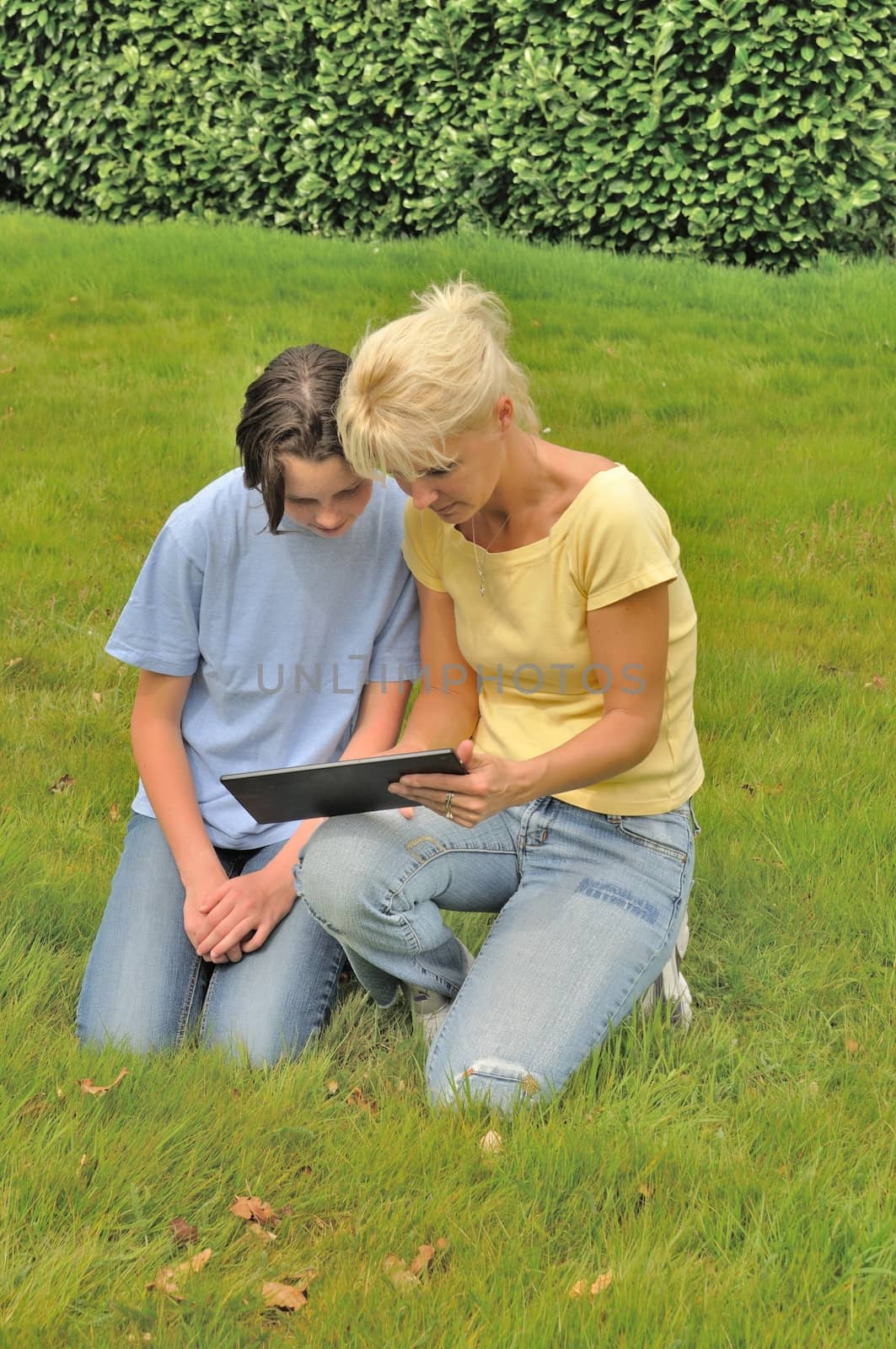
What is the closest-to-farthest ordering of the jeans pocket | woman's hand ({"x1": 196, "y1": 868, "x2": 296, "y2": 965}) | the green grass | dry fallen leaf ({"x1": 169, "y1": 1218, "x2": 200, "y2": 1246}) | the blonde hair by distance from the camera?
the green grass < dry fallen leaf ({"x1": 169, "y1": 1218, "x2": 200, "y2": 1246}) < the blonde hair < the jeans pocket < woman's hand ({"x1": 196, "y1": 868, "x2": 296, "y2": 965})

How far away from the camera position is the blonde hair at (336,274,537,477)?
2.71 meters

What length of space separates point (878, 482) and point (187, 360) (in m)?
3.60

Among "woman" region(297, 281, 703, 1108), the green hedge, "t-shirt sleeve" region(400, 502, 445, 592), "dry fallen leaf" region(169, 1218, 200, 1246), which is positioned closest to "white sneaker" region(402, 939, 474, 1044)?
"woman" region(297, 281, 703, 1108)

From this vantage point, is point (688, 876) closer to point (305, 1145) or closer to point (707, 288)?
point (305, 1145)

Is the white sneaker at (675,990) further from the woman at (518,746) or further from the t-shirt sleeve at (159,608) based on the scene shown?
the t-shirt sleeve at (159,608)

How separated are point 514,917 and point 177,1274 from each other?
3.31 feet

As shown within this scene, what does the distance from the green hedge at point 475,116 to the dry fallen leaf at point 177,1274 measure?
7590 mm

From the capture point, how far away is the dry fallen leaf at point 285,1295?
7.66ft

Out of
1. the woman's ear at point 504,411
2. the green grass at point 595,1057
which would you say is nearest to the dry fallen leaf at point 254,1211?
the green grass at point 595,1057

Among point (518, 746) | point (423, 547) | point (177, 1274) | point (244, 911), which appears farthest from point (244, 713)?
point (177, 1274)

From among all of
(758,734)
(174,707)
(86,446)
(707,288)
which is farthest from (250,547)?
(707,288)

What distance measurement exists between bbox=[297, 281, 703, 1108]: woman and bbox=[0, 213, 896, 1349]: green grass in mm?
179

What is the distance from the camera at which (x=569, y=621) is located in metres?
2.99

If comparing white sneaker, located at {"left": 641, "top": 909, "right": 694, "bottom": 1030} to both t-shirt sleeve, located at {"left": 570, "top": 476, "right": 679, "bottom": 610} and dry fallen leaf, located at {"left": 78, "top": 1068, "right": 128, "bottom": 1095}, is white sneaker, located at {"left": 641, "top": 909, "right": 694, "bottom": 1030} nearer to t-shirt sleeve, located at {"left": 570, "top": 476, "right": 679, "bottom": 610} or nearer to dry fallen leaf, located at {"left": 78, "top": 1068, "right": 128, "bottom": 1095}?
t-shirt sleeve, located at {"left": 570, "top": 476, "right": 679, "bottom": 610}
